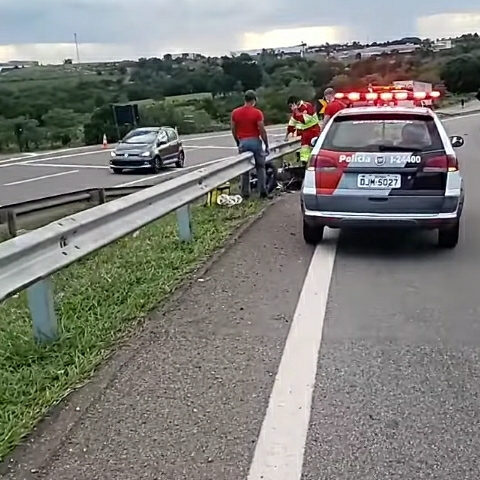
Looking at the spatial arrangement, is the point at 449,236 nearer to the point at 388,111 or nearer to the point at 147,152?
the point at 388,111

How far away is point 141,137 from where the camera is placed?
34.7m

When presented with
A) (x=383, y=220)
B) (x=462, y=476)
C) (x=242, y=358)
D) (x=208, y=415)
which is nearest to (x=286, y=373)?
(x=242, y=358)

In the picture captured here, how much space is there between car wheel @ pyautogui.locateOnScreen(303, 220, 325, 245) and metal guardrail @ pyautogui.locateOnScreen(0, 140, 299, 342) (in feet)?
4.43

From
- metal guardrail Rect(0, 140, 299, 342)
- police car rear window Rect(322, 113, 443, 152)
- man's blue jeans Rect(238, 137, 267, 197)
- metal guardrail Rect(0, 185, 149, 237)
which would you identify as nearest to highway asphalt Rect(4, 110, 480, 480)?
metal guardrail Rect(0, 140, 299, 342)

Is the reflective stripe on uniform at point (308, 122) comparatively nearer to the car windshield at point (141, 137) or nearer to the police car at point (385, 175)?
the police car at point (385, 175)

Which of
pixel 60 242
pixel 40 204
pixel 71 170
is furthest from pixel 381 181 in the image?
pixel 71 170

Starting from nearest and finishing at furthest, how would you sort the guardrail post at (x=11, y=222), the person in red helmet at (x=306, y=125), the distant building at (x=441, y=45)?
the guardrail post at (x=11, y=222) < the person in red helmet at (x=306, y=125) < the distant building at (x=441, y=45)

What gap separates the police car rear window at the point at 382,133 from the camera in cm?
870

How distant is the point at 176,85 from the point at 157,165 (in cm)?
3612

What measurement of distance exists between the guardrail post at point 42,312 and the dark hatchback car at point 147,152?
2823 centimetres

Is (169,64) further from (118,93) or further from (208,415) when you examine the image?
(208,415)

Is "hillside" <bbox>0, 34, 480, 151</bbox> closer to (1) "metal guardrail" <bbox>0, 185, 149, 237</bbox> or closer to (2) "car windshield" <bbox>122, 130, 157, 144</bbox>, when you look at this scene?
(2) "car windshield" <bbox>122, 130, 157, 144</bbox>

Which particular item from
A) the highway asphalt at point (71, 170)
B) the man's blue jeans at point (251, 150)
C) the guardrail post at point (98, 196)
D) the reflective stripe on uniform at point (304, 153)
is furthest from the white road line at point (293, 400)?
the highway asphalt at point (71, 170)

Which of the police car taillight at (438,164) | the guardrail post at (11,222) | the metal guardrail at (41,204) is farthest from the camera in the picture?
the metal guardrail at (41,204)
